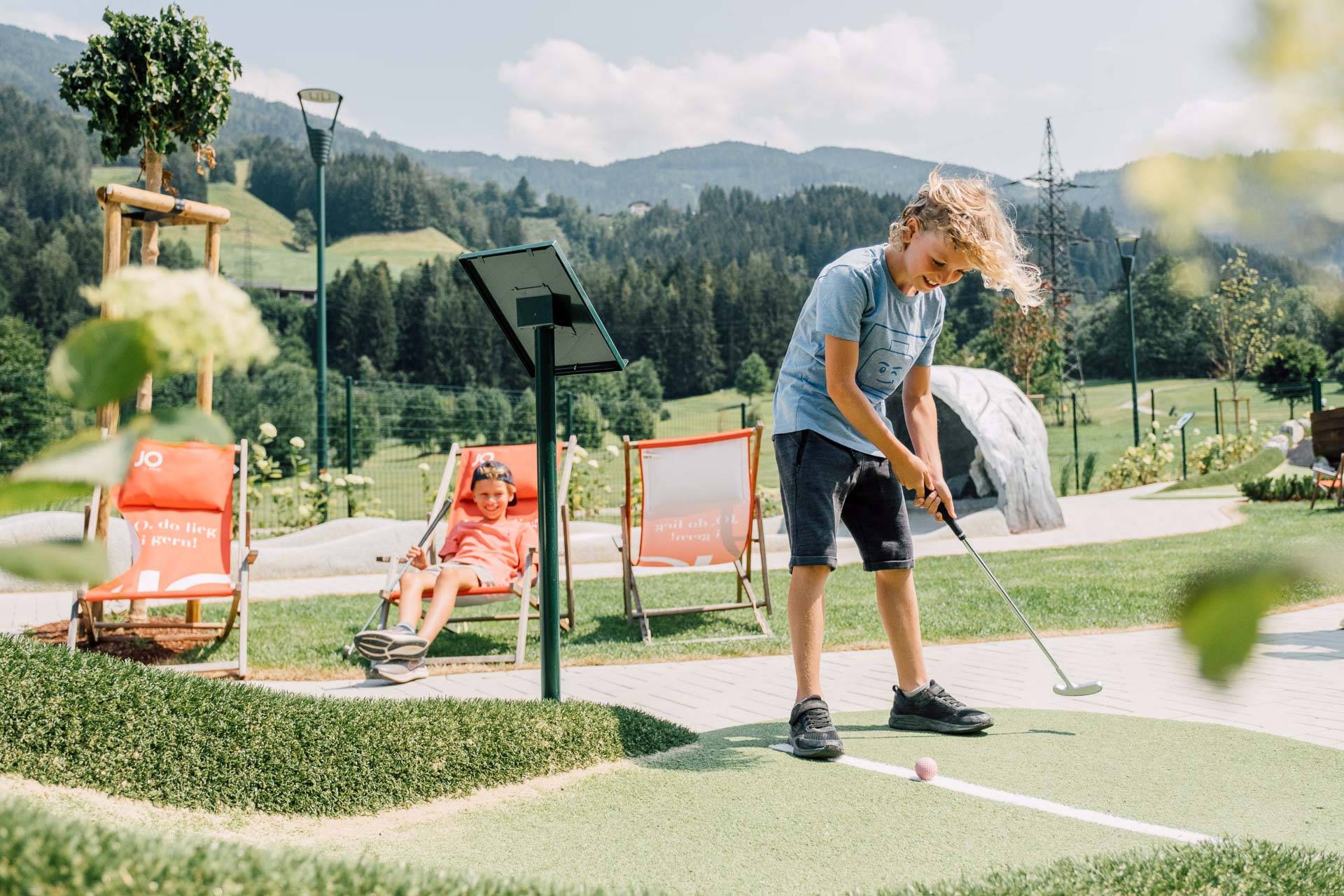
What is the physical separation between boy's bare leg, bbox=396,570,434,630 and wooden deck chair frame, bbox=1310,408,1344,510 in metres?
4.41

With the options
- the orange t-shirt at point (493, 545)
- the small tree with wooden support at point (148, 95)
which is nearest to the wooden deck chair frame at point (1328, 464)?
the orange t-shirt at point (493, 545)

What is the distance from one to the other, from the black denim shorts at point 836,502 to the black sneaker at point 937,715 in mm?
442

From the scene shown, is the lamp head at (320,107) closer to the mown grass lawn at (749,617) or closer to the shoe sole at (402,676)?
the mown grass lawn at (749,617)

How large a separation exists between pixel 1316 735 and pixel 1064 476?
15984mm

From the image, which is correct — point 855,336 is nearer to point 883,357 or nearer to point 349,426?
point 883,357

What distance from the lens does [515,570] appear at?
530 centimetres

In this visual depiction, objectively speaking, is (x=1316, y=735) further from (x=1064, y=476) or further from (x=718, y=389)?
(x=718, y=389)

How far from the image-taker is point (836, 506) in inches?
134

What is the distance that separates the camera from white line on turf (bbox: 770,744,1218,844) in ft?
8.17

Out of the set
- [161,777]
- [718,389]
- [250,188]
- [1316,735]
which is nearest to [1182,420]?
[1316,735]

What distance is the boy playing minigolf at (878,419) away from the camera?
3.15 meters

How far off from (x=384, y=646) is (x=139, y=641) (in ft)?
5.79

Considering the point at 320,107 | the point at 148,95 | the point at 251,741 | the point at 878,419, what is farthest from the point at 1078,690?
the point at 320,107

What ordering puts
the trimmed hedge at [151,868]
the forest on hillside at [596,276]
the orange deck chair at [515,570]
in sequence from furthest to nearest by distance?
the orange deck chair at [515,570] → the trimmed hedge at [151,868] → the forest on hillside at [596,276]
